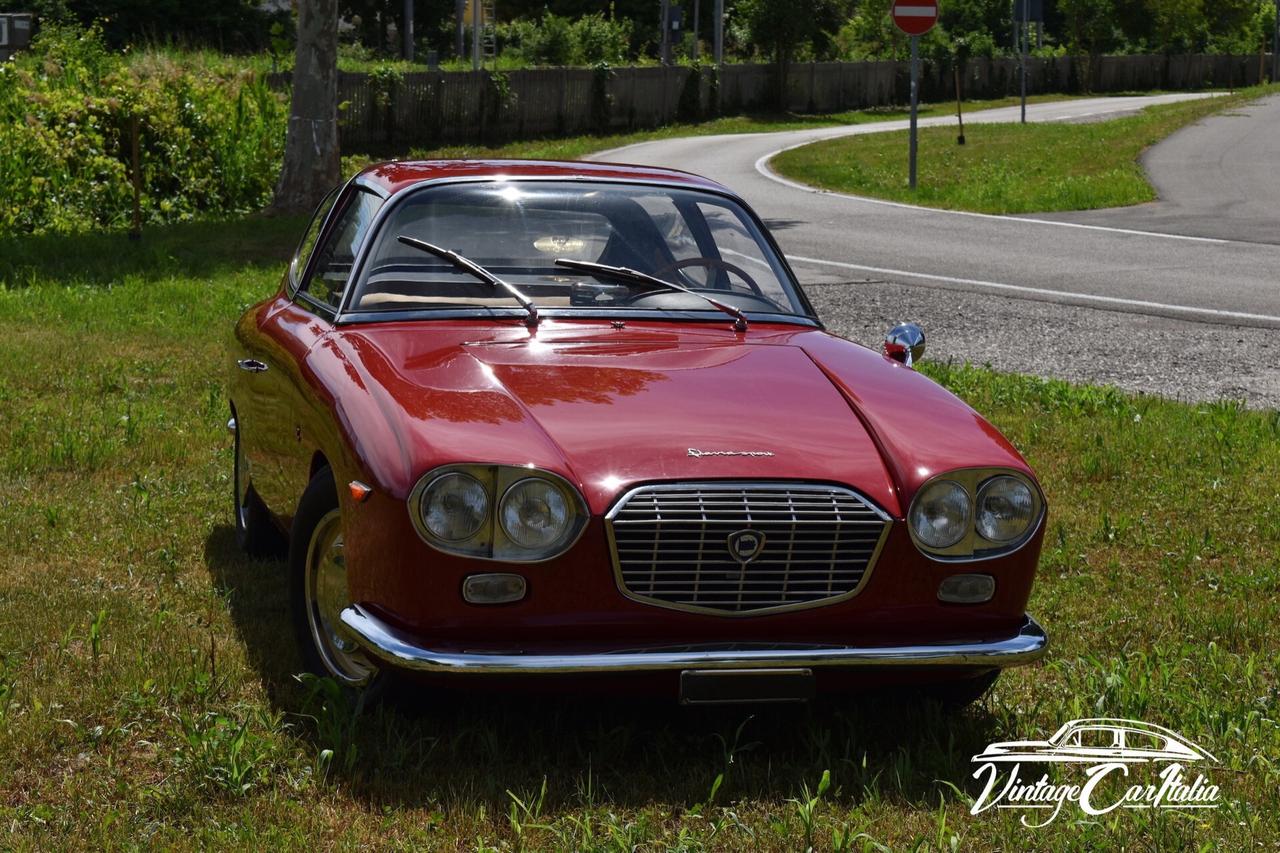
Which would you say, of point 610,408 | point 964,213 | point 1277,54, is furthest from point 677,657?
point 1277,54

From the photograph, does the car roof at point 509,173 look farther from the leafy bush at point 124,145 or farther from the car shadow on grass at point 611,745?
the leafy bush at point 124,145

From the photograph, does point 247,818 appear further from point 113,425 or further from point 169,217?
point 169,217

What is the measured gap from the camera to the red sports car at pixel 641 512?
4.00 m

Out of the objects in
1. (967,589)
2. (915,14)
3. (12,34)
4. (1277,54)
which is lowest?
(967,589)

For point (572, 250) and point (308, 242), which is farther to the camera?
point (308, 242)

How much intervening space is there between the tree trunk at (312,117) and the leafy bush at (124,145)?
1099 mm

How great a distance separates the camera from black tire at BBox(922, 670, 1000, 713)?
4.64 meters

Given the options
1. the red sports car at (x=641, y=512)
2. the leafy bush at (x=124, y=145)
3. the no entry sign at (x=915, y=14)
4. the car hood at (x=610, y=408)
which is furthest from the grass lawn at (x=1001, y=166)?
the red sports car at (x=641, y=512)

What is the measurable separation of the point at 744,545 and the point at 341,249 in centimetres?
233

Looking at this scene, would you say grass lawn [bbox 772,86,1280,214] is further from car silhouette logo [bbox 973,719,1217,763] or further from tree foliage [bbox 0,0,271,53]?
tree foliage [bbox 0,0,271,53]

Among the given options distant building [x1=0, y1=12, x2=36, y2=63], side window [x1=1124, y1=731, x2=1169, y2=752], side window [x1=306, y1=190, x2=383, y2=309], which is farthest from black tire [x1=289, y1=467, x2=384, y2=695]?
distant building [x1=0, y1=12, x2=36, y2=63]

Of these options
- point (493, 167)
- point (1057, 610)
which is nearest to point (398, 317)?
point (493, 167)

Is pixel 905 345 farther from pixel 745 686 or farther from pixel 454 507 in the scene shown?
pixel 454 507

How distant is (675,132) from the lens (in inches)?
1603
